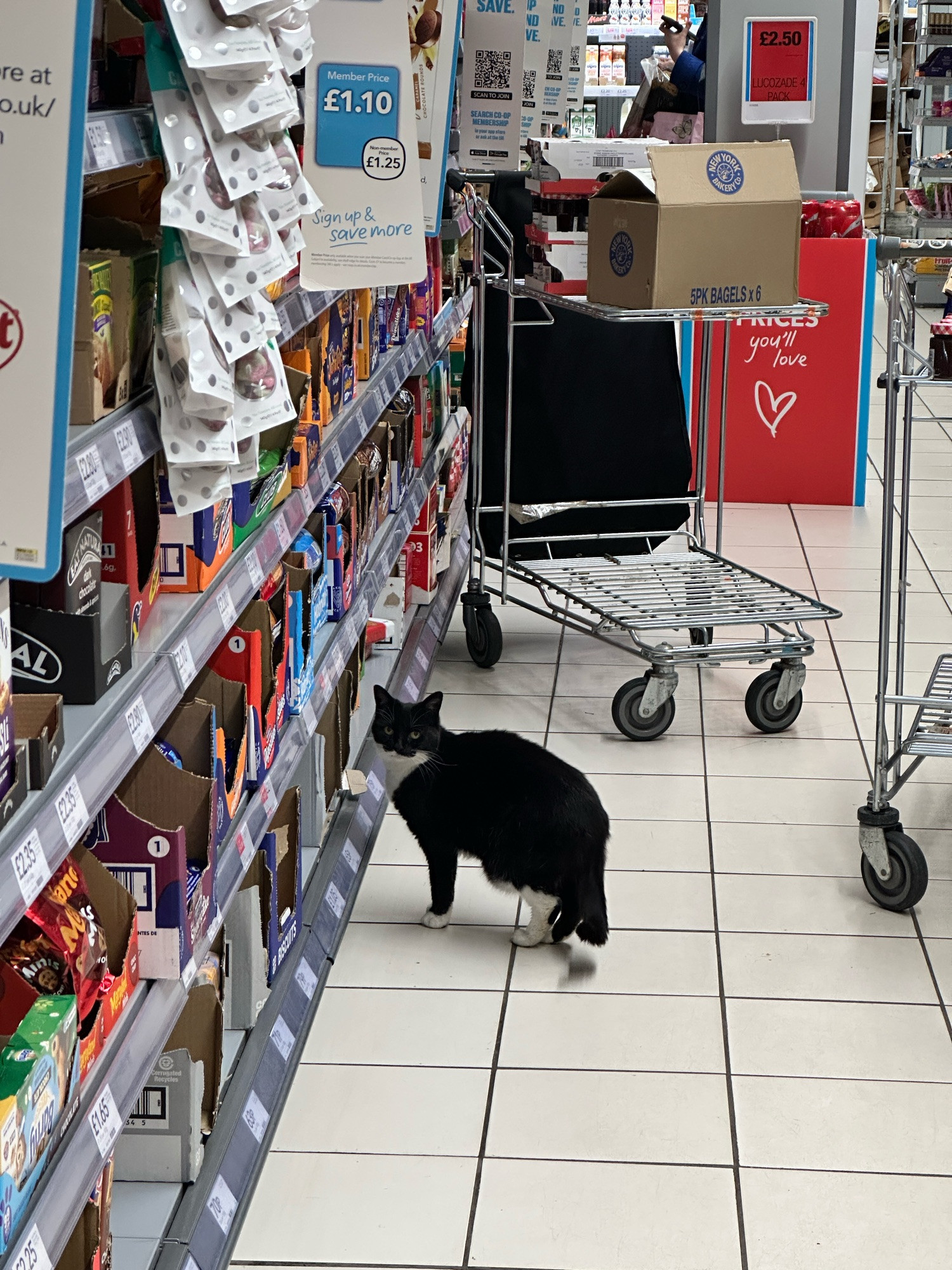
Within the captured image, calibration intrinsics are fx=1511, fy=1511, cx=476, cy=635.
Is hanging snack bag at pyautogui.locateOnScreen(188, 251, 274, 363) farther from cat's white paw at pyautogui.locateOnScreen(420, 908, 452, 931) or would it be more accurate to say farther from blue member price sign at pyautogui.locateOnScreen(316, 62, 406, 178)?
cat's white paw at pyautogui.locateOnScreen(420, 908, 452, 931)

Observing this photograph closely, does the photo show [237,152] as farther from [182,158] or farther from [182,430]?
[182,430]

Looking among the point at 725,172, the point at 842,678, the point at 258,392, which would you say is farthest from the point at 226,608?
the point at 842,678

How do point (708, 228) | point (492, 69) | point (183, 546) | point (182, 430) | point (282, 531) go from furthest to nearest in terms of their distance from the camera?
point (492, 69) → point (708, 228) → point (282, 531) → point (183, 546) → point (182, 430)

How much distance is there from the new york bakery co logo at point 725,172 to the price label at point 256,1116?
2578 millimetres

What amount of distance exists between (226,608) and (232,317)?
18.9 inches

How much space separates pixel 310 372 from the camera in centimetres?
290

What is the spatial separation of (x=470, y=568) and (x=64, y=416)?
3.84 meters

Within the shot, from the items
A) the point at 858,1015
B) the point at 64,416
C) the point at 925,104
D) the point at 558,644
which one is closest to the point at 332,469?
the point at 858,1015

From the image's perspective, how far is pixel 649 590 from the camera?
14.9 feet

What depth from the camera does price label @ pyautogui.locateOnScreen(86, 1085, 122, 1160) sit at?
1560 millimetres

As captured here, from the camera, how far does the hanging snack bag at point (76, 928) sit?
5.08 feet

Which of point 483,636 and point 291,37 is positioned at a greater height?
point 291,37

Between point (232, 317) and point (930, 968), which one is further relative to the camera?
point (930, 968)

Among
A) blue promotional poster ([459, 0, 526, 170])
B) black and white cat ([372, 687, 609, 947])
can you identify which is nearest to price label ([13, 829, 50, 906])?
black and white cat ([372, 687, 609, 947])
